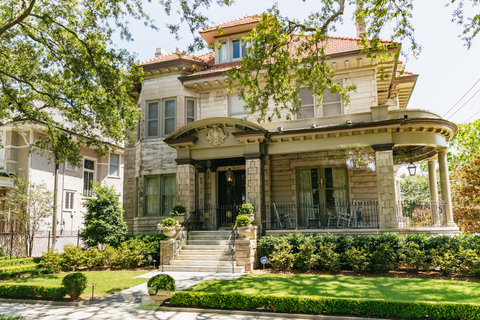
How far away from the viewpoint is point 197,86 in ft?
59.7

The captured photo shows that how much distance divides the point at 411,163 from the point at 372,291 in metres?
9.08

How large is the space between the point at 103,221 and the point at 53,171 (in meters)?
9.24

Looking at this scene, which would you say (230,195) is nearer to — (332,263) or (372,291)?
(332,263)

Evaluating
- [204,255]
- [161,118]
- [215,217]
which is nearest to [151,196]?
[215,217]

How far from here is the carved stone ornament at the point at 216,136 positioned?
50.5 ft

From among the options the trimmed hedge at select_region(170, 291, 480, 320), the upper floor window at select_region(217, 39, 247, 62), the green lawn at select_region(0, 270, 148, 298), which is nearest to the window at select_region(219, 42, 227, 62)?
the upper floor window at select_region(217, 39, 247, 62)

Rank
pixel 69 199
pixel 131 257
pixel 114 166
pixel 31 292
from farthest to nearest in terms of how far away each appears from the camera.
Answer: pixel 114 166, pixel 69 199, pixel 131 257, pixel 31 292

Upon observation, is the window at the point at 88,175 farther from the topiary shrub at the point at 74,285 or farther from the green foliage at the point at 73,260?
the topiary shrub at the point at 74,285

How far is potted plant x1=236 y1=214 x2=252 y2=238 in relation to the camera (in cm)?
1287

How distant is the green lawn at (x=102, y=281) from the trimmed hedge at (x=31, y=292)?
2.38ft

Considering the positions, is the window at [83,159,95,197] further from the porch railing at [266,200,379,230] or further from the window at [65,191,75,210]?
the porch railing at [266,200,379,230]

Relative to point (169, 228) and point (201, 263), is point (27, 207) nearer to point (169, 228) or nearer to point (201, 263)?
point (169, 228)

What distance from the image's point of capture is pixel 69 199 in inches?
941

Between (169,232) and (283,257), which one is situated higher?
(169,232)
